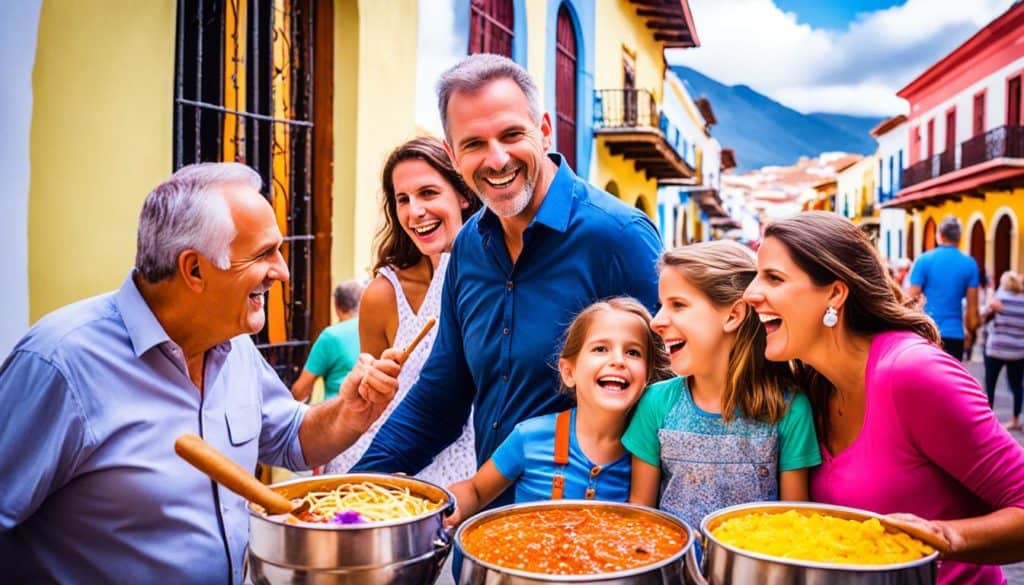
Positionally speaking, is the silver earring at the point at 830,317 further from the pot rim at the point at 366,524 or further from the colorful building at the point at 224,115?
the colorful building at the point at 224,115

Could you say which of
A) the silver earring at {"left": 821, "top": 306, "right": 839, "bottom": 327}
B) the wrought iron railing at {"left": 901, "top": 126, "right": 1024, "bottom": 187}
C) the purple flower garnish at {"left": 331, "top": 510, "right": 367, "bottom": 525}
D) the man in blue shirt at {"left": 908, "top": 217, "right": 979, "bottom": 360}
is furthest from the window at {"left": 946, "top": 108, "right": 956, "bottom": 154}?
the purple flower garnish at {"left": 331, "top": 510, "right": 367, "bottom": 525}

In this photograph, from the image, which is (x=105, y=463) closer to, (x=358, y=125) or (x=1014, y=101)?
(x=358, y=125)

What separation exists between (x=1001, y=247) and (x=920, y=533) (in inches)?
955

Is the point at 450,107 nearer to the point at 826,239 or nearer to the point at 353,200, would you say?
the point at 826,239

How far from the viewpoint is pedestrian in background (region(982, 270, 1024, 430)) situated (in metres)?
8.15

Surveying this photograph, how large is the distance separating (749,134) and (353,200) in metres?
47.5

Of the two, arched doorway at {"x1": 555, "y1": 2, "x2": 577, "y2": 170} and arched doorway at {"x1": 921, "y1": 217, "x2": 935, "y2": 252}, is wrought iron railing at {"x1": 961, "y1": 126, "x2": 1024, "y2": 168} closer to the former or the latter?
arched doorway at {"x1": 921, "y1": 217, "x2": 935, "y2": 252}

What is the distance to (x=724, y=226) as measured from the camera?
5278 centimetres

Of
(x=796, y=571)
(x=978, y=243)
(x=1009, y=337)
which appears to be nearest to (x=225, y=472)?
(x=796, y=571)

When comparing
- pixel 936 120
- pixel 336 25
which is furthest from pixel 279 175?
pixel 936 120

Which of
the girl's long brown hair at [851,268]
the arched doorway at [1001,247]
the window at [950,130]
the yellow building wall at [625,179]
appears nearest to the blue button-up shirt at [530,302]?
the girl's long brown hair at [851,268]

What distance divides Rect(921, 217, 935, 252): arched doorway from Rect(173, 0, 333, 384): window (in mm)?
27292

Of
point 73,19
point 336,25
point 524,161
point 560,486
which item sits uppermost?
point 336,25

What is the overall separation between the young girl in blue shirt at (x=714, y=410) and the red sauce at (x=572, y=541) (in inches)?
21.3
